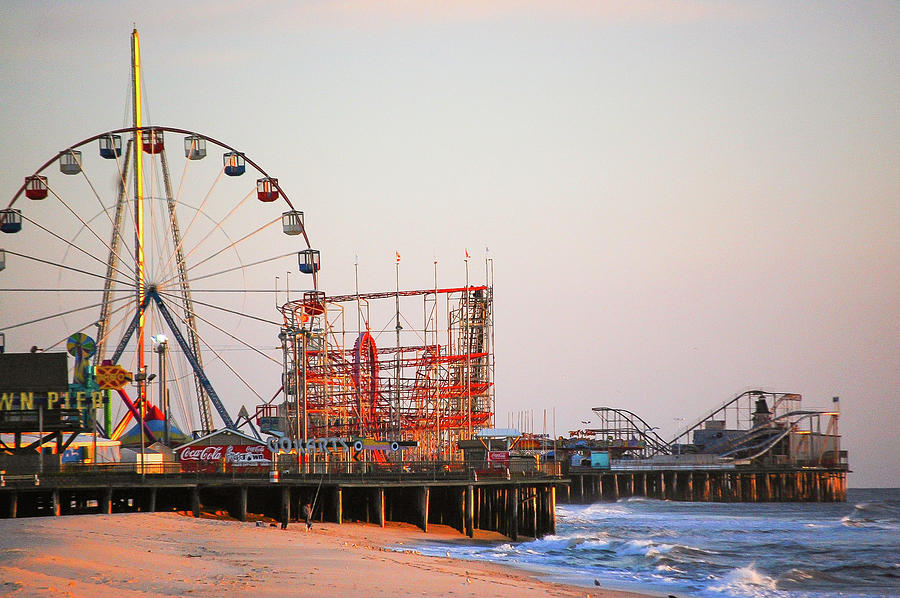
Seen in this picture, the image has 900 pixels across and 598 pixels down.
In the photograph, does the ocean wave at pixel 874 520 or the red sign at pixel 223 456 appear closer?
the red sign at pixel 223 456

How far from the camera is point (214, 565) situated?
2533cm

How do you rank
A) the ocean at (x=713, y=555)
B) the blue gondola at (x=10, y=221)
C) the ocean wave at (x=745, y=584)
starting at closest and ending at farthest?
the ocean wave at (x=745, y=584)
the ocean at (x=713, y=555)
the blue gondola at (x=10, y=221)

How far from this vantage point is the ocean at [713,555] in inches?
1380

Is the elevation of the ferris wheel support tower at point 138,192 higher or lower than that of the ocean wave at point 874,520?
higher

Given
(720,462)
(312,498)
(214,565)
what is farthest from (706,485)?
(214,565)

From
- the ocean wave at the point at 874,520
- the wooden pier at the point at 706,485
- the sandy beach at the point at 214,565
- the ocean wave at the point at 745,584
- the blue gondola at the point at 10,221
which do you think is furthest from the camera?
the wooden pier at the point at 706,485

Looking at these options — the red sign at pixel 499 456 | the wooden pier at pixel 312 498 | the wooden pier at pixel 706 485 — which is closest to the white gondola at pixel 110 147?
the wooden pier at pixel 312 498

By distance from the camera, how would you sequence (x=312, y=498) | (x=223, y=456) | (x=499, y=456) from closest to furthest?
(x=312, y=498) → (x=223, y=456) → (x=499, y=456)

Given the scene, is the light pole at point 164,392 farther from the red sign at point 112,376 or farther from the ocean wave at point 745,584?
the ocean wave at point 745,584

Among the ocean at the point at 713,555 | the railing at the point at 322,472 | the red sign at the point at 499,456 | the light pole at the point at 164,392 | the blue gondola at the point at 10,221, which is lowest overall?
the ocean at the point at 713,555

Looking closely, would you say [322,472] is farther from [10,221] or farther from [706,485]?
[706,485]

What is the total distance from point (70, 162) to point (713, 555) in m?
34.6

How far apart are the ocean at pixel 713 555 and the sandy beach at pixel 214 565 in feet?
14.9

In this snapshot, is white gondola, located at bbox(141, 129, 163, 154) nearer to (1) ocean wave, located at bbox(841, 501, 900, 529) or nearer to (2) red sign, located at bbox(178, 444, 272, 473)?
(2) red sign, located at bbox(178, 444, 272, 473)
